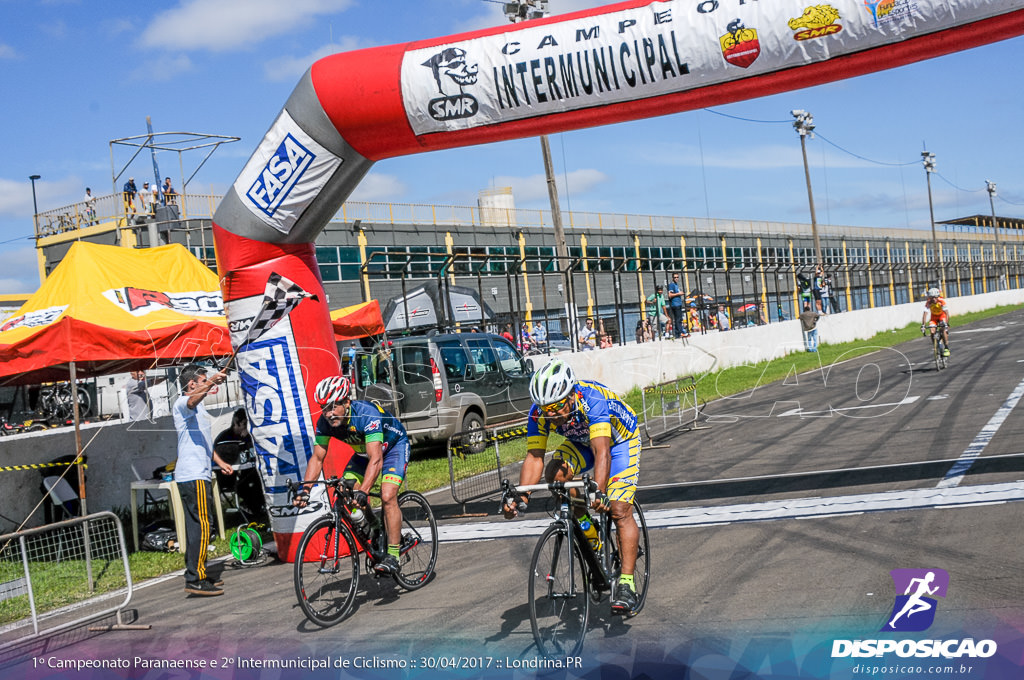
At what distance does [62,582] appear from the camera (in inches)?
374

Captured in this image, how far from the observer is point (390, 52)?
9.04 m

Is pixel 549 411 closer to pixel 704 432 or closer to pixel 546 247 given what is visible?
pixel 704 432

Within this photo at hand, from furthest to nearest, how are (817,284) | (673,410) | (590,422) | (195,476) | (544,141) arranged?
1. (817,284)
2. (544,141)
3. (673,410)
4. (195,476)
5. (590,422)

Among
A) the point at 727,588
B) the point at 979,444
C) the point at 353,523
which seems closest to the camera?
the point at 727,588

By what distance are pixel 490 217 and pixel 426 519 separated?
3716 cm

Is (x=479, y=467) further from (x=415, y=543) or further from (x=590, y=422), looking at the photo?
(x=590, y=422)

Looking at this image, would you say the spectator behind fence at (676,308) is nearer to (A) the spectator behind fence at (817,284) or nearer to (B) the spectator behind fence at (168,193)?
(A) the spectator behind fence at (817,284)

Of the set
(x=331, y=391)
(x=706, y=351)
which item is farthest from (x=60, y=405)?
(x=706, y=351)

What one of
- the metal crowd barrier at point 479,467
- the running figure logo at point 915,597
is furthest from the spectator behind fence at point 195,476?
the running figure logo at point 915,597

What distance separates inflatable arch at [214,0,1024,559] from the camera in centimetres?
814

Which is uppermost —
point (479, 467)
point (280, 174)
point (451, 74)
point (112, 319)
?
point (451, 74)

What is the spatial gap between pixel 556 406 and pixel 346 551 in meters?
2.33

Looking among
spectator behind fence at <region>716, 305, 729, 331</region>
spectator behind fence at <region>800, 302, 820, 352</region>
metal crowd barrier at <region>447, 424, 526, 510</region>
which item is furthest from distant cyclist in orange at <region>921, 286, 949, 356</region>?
metal crowd barrier at <region>447, 424, 526, 510</region>

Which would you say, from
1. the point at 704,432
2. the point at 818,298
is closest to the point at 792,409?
the point at 704,432
